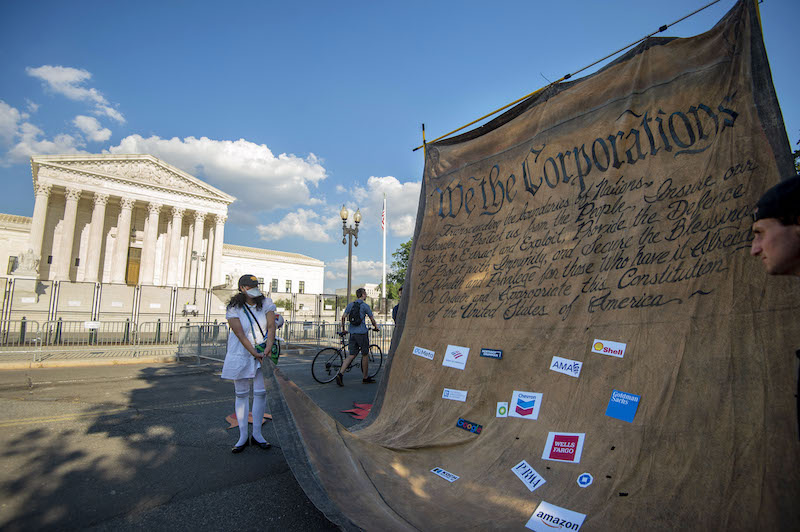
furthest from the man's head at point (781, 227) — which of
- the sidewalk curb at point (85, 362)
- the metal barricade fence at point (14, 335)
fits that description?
the metal barricade fence at point (14, 335)

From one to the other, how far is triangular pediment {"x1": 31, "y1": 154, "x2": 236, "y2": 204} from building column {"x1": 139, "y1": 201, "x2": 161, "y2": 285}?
116 inches

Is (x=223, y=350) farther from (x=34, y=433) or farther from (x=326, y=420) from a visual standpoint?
(x=326, y=420)

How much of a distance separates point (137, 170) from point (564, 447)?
51.3 meters

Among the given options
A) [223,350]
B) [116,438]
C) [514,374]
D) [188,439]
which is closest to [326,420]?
[514,374]

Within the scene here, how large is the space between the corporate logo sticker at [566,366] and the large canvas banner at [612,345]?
2cm

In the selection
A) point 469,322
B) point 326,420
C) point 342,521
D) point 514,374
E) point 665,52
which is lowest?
point 342,521

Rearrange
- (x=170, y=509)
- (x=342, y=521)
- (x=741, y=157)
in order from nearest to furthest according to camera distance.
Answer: (x=342, y=521), (x=741, y=157), (x=170, y=509)

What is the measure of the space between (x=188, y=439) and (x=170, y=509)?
183 centimetres

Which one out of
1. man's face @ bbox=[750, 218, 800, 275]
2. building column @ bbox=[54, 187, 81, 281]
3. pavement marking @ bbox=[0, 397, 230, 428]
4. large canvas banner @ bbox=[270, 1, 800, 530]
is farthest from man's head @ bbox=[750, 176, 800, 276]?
building column @ bbox=[54, 187, 81, 281]

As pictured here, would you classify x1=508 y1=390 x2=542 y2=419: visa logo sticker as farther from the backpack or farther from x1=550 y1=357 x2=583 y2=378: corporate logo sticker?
the backpack

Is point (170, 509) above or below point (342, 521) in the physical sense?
below

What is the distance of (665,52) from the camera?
133 inches

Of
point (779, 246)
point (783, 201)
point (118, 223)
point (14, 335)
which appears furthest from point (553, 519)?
point (118, 223)

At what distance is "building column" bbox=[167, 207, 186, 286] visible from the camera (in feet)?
146
